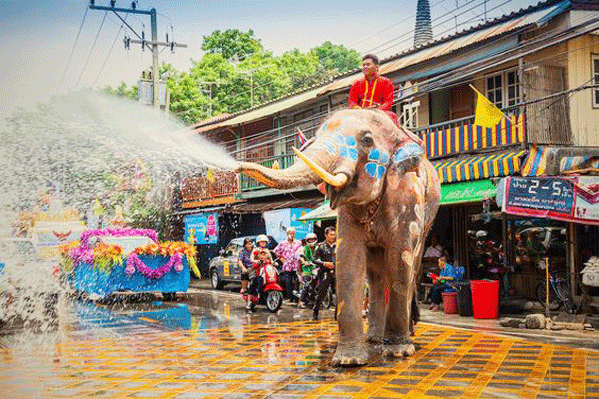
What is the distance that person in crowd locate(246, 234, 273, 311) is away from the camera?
1570 cm

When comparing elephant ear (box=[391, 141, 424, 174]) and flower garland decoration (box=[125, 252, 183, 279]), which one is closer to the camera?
elephant ear (box=[391, 141, 424, 174])

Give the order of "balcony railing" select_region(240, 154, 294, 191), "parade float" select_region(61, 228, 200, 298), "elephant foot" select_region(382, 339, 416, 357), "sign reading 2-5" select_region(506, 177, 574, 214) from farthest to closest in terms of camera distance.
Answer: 1. "balcony railing" select_region(240, 154, 294, 191)
2. "parade float" select_region(61, 228, 200, 298)
3. "sign reading 2-5" select_region(506, 177, 574, 214)
4. "elephant foot" select_region(382, 339, 416, 357)

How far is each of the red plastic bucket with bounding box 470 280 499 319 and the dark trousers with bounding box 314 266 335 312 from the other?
277 cm

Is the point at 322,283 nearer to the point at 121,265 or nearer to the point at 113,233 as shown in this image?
the point at 121,265

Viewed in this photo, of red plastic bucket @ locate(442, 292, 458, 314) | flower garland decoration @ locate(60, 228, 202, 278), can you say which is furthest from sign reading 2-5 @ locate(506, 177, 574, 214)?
flower garland decoration @ locate(60, 228, 202, 278)

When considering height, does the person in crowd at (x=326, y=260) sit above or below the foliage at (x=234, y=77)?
below

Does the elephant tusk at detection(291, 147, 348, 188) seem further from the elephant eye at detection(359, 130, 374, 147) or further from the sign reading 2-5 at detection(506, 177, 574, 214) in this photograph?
the sign reading 2-5 at detection(506, 177, 574, 214)

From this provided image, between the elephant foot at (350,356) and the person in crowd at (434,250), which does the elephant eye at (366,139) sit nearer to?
the elephant foot at (350,356)

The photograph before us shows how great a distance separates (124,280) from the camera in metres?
18.0

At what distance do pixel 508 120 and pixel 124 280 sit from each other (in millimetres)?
9981

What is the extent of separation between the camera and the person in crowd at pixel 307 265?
15.5 meters

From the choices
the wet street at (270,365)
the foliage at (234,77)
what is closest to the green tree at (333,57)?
the foliage at (234,77)

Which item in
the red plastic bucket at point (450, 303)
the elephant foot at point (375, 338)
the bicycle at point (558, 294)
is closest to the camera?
the elephant foot at point (375, 338)

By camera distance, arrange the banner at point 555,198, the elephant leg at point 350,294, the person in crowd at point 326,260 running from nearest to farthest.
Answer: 1. the elephant leg at point 350,294
2. the banner at point 555,198
3. the person in crowd at point 326,260
